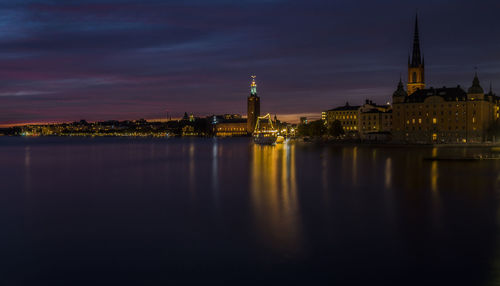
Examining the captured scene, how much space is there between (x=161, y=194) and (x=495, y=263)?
691 inches

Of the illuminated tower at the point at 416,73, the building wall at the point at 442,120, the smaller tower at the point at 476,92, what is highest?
the illuminated tower at the point at 416,73

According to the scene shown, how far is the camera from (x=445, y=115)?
86.7 m

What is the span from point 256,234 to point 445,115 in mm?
81498

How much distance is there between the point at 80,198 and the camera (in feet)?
78.0

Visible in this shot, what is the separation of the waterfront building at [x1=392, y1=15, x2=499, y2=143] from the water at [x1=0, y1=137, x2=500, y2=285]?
6248 centimetres

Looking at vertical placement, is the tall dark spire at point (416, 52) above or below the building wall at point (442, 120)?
above

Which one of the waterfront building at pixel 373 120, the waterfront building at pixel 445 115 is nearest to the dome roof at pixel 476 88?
the waterfront building at pixel 445 115

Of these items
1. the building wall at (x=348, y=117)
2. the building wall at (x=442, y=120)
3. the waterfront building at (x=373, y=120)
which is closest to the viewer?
the building wall at (x=442, y=120)

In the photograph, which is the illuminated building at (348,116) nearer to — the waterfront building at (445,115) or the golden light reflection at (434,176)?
the waterfront building at (445,115)

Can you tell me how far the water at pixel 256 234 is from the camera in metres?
10.9

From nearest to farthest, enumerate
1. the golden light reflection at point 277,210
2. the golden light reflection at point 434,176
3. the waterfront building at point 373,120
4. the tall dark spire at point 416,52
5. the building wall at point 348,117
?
the golden light reflection at point 277,210 → the golden light reflection at point 434,176 → the waterfront building at point 373,120 → the tall dark spire at point 416,52 → the building wall at point 348,117

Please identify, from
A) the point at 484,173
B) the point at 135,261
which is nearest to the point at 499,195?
the point at 484,173

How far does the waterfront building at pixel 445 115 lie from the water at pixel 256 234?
205ft

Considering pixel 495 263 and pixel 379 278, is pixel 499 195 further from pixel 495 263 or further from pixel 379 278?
pixel 379 278
